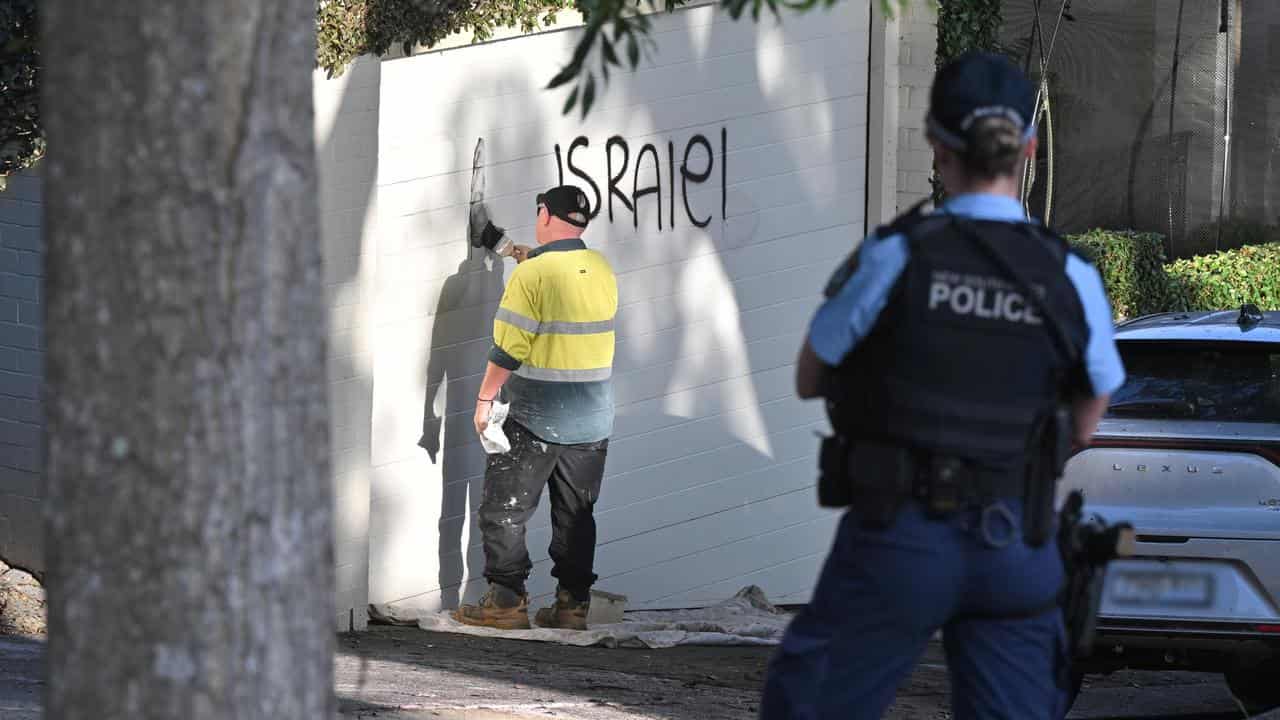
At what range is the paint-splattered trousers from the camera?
11.0 ft

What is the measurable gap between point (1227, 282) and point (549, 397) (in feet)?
36.8

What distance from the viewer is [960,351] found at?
3.36 m

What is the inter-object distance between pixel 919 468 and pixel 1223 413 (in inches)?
134

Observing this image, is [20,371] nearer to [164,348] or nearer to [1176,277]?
[164,348]

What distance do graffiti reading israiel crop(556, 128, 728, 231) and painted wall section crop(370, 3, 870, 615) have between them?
1cm

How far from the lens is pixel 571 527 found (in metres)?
8.37

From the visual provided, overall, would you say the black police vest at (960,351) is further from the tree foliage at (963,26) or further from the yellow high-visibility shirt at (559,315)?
the tree foliage at (963,26)

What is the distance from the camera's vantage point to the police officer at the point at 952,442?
335 centimetres

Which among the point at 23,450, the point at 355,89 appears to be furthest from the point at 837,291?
the point at 23,450

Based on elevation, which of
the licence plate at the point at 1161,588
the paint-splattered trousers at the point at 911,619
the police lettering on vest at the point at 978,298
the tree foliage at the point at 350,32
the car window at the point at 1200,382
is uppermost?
the tree foliage at the point at 350,32

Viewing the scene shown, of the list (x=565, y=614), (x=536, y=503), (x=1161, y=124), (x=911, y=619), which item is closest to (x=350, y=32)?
(x=536, y=503)

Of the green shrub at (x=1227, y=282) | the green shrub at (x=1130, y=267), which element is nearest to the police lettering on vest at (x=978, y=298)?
the green shrub at (x=1130, y=267)

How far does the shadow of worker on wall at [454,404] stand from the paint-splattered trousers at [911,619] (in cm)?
507

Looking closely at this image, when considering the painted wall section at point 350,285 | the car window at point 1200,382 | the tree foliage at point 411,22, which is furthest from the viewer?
the painted wall section at point 350,285
